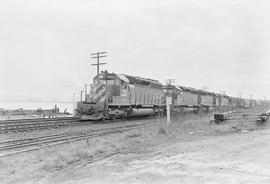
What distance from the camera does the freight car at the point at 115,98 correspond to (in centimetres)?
2159

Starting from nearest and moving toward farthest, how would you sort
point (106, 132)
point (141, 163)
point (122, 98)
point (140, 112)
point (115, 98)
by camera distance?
1. point (141, 163)
2. point (106, 132)
3. point (115, 98)
4. point (122, 98)
5. point (140, 112)

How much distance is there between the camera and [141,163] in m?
8.45

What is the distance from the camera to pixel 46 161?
31.4 ft

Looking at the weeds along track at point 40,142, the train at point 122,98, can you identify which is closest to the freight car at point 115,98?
the train at point 122,98

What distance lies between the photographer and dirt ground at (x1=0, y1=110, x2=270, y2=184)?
680 cm

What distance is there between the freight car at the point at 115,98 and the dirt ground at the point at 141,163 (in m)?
8.79

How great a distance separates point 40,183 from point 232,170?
13.0 feet

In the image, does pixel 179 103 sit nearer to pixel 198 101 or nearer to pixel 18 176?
pixel 198 101

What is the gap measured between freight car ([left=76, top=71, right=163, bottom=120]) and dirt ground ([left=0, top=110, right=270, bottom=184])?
28.8ft

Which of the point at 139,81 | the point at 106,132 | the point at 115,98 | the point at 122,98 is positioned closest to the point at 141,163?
the point at 106,132

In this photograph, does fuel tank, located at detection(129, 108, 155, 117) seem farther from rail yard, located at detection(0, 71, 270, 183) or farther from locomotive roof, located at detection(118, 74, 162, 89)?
locomotive roof, located at detection(118, 74, 162, 89)

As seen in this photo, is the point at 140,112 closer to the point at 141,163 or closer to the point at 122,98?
the point at 122,98

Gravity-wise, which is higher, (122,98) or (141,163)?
(122,98)

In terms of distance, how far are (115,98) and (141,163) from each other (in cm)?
1460
